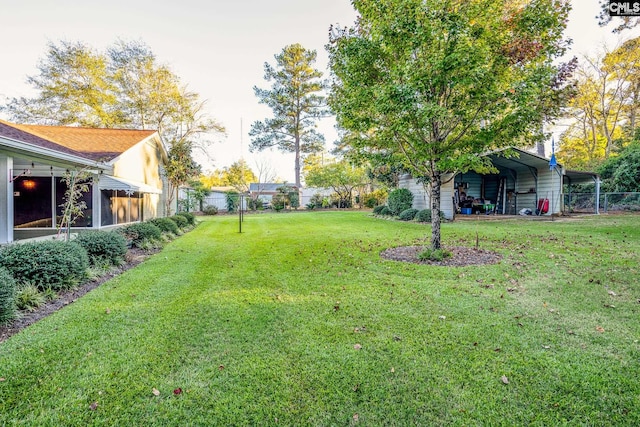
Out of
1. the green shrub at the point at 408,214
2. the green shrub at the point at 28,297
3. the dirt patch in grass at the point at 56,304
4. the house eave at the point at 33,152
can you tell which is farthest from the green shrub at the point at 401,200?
the green shrub at the point at 28,297

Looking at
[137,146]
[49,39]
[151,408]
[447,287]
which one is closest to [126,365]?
[151,408]

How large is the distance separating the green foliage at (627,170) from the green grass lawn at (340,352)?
15885mm

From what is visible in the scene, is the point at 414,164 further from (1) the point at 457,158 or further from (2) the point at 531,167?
(2) the point at 531,167

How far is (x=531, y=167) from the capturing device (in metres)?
17.1

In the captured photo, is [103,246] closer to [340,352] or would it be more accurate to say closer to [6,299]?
[6,299]

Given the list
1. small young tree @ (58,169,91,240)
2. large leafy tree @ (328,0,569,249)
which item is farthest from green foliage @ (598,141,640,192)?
small young tree @ (58,169,91,240)

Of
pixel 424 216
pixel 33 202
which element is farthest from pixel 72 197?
pixel 424 216

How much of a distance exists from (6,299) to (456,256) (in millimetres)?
7894

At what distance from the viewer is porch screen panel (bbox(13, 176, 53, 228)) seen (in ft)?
34.1

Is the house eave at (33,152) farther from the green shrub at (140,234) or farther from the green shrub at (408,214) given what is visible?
the green shrub at (408,214)

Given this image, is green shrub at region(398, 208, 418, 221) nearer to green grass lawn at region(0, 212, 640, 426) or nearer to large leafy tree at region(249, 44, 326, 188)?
green grass lawn at region(0, 212, 640, 426)

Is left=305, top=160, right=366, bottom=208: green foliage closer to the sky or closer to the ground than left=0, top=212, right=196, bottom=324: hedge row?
closer to the sky

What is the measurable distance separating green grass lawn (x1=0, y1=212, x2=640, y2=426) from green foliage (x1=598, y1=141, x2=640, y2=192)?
1588cm

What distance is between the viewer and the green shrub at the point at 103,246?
6.40m
